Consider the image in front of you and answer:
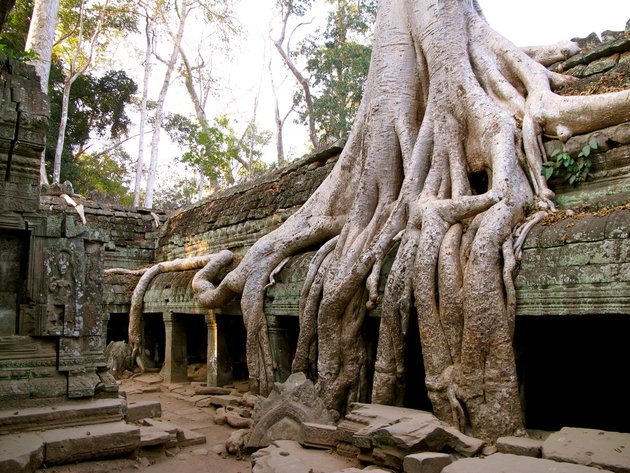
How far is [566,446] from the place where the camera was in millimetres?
2846

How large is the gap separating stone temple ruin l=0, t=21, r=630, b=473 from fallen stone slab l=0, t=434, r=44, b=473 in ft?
0.04

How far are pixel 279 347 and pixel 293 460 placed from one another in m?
2.23

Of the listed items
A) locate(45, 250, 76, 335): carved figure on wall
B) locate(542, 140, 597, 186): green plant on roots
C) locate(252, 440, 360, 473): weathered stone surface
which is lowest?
locate(252, 440, 360, 473): weathered stone surface

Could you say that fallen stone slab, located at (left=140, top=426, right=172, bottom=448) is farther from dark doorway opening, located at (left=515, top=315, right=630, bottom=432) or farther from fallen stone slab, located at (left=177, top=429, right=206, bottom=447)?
dark doorway opening, located at (left=515, top=315, right=630, bottom=432)

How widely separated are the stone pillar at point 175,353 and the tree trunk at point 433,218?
1961 mm

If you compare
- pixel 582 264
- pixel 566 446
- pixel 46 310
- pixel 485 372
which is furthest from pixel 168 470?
pixel 582 264

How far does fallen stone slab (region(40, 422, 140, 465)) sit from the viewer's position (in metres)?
3.63

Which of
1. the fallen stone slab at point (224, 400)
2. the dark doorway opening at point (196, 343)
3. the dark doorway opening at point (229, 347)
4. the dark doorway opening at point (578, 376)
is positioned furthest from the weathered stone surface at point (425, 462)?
the dark doorway opening at point (196, 343)

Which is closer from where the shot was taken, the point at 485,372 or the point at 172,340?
the point at 485,372

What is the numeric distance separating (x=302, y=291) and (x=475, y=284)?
6.78 ft

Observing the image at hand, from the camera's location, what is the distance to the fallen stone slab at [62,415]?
12.6 ft

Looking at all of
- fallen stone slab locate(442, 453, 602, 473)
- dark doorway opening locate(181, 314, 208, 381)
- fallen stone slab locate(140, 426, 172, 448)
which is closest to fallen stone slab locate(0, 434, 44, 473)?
fallen stone slab locate(140, 426, 172, 448)

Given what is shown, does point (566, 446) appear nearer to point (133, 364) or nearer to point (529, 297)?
point (529, 297)

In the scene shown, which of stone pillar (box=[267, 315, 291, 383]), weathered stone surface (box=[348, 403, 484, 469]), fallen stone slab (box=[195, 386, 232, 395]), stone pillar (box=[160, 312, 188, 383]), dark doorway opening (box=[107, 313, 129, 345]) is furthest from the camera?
dark doorway opening (box=[107, 313, 129, 345])
